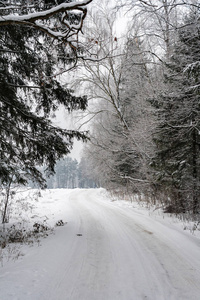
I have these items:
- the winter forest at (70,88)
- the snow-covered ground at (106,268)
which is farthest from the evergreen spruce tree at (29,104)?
the snow-covered ground at (106,268)

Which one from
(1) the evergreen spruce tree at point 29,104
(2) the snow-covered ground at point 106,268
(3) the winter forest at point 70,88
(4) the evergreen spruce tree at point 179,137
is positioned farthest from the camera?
(4) the evergreen spruce tree at point 179,137

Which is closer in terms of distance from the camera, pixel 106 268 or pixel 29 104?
pixel 106 268

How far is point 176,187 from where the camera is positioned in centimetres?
759

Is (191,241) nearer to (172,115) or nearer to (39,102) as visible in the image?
(172,115)

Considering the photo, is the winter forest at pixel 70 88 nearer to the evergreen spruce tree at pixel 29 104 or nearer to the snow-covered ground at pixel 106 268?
the evergreen spruce tree at pixel 29 104

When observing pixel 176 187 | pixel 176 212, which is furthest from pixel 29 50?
pixel 176 212

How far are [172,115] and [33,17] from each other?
19.0 ft

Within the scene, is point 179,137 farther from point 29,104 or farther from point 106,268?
point 29,104

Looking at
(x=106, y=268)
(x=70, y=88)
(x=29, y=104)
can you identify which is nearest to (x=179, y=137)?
(x=70, y=88)

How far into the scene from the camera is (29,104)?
5.95m

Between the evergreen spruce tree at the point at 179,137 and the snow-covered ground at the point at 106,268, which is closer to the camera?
the snow-covered ground at the point at 106,268

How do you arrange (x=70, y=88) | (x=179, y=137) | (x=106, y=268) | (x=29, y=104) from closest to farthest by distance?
(x=106, y=268) → (x=29, y=104) → (x=70, y=88) → (x=179, y=137)

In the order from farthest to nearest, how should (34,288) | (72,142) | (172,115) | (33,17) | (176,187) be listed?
(176,187) → (172,115) → (72,142) → (33,17) → (34,288)

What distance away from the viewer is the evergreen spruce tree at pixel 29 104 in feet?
15.8
